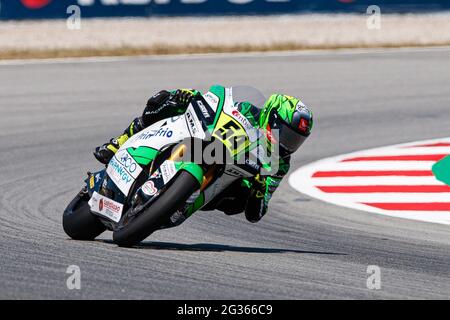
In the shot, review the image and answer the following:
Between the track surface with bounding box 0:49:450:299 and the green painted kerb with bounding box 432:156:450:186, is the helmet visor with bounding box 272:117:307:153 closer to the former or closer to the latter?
the track surface with bounding box 0:49:450:299

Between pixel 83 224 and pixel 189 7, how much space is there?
14165mm

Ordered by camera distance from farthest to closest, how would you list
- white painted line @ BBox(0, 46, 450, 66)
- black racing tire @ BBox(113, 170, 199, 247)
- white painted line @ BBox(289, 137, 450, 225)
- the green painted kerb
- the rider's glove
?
white painted line @ BBox(0, 46, 450, 66), the green painted kerb, white painted line @ BBox(289, 137, 450, 225), the rider's glove, black racing tire @ BBox(113, 170, 199, 247)

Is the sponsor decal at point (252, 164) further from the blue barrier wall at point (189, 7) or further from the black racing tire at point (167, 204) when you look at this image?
the blue barrier wall at point (189, 7)

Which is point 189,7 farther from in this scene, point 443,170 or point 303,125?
point 303,125

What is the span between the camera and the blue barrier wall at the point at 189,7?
66.7 feet

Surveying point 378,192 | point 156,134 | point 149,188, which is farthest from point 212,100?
point 378,192

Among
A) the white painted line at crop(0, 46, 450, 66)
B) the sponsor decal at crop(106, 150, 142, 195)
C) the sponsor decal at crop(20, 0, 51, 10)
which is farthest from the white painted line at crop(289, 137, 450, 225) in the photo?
the sponsor decal at crop(20, 0, 51, 10)

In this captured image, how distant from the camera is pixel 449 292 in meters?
6.27

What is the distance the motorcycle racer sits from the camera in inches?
277

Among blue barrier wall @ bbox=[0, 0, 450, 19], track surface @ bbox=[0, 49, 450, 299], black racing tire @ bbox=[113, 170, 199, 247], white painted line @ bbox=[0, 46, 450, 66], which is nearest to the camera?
track surface @ bbox=[0, 49, 450, 299]

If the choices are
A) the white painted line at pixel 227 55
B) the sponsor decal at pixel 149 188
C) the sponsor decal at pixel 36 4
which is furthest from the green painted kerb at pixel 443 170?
the sponsor decal at pixel 36 4

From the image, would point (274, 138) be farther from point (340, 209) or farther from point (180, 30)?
point (180, 30)

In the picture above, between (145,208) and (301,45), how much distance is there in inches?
579

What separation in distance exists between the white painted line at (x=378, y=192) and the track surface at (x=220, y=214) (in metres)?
0.25
